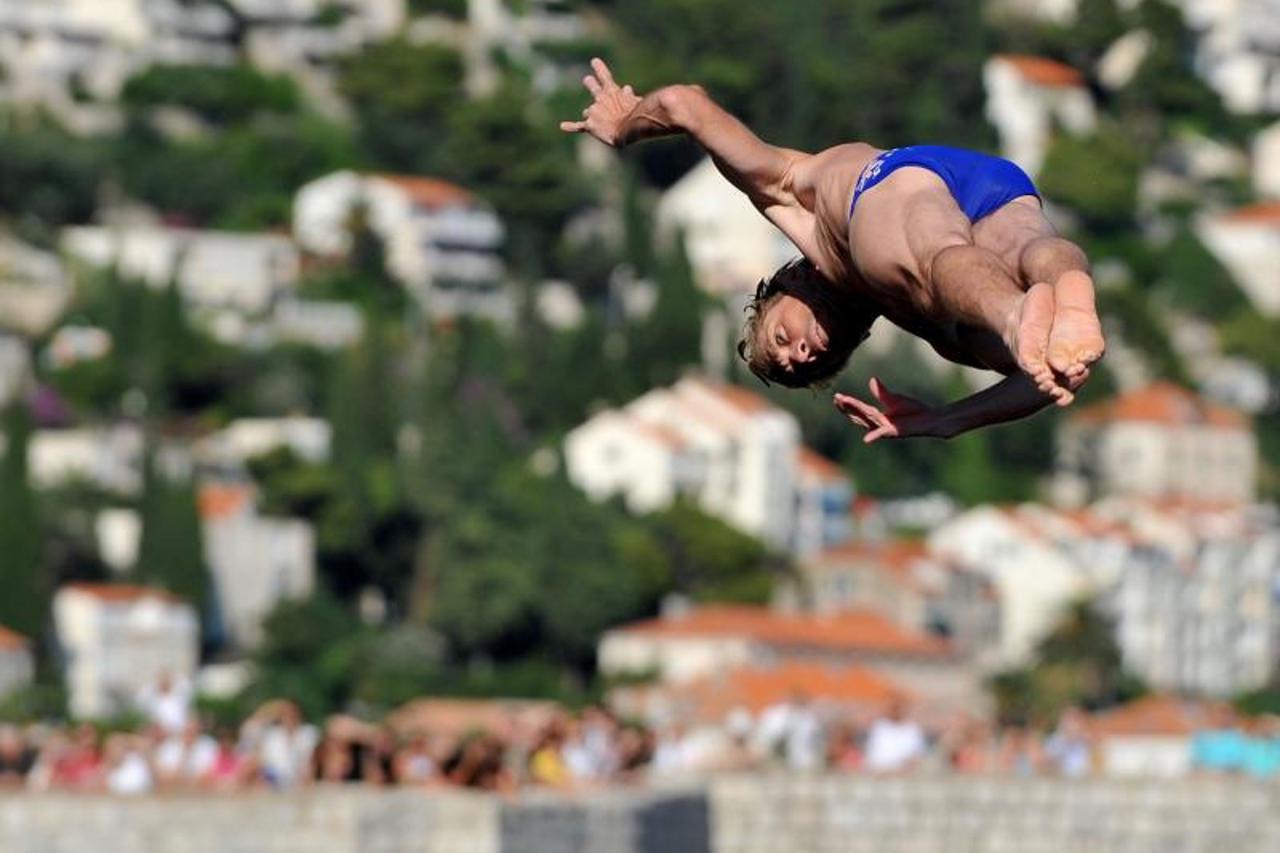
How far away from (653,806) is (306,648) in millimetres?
91225

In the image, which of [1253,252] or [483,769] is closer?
[483,769]

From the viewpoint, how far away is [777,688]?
350 feet

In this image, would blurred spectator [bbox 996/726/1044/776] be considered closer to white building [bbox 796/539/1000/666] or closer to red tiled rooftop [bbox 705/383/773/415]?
white building [bbox 796/539/1000/666]

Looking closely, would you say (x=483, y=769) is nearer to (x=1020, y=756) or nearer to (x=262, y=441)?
(x=1020, y=756)

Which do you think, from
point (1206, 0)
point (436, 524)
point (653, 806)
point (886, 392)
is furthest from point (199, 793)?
point (1206, 0)

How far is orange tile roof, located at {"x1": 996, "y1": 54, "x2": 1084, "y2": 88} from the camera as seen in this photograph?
588 feet

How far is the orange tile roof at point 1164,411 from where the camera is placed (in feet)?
508

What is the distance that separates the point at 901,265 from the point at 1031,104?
167m

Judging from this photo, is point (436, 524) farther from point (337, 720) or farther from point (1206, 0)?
point (337, 720)

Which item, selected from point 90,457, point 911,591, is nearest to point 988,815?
point 90,457

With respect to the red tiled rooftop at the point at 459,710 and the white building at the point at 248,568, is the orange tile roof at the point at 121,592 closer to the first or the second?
the white building at the point at 248,568

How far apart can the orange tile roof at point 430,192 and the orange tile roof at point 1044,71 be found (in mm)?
27408

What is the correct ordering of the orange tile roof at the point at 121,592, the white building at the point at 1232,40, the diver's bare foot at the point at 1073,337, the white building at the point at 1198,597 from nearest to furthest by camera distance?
1. the diver's bare foot at the point at 1073,337
2. the orange tile roof at the point at 121,592
3. the white building at the point at 1198,597
4. the white building at the point at 1232,40

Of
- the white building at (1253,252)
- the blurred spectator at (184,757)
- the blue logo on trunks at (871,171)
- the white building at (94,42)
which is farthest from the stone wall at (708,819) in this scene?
the white building at (1253,252)
